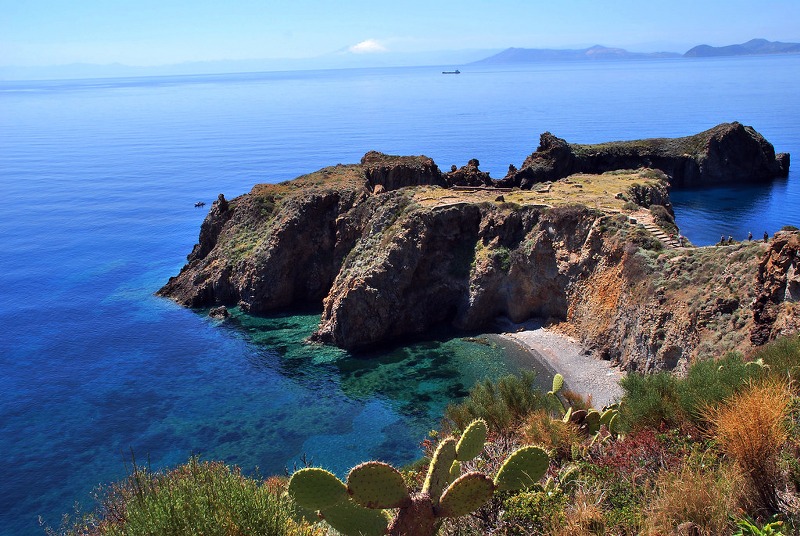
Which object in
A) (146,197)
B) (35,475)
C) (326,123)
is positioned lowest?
(35,475)

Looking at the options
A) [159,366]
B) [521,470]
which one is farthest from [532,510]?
[159,366]

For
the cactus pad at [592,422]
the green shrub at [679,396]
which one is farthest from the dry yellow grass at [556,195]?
the green shrub at [679,396]

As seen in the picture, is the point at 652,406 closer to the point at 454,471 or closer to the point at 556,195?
the point at 454,471

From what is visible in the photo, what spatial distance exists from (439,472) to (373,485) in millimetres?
1481

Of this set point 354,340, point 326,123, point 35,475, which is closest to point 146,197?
point 354,340

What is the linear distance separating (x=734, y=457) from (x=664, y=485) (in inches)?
55.6

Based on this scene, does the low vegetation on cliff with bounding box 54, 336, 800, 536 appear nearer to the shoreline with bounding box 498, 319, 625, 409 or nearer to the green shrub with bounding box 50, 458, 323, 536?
the green shrub with bounding box 50, 458, 323, 536

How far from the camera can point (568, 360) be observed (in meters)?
40.5

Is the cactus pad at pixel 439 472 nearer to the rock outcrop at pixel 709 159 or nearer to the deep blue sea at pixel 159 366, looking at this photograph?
the deep blue sea at pixel 159 366

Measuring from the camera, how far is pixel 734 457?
11508 millimetres

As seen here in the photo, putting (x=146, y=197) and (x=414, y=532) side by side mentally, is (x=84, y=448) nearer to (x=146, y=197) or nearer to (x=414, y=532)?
(x=414, y=532)

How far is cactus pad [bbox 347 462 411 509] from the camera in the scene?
11609mm

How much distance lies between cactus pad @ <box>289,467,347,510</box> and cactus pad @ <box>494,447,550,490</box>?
3356mm

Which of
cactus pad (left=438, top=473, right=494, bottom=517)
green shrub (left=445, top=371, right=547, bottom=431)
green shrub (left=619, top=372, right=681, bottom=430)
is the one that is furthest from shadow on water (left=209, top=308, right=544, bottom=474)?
cactus pad (left=438, top=473, right=494, bottom=517)
